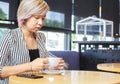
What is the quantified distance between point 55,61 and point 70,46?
3753mm

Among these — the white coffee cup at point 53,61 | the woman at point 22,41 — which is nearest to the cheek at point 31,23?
the woman at point 22,41

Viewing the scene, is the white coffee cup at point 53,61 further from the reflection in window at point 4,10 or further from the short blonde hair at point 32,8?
the reflection in window at point 4,10

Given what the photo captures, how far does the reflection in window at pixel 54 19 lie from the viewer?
191 inches

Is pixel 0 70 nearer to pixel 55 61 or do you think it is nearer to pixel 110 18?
pixel 55 61

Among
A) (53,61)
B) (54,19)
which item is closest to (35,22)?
(53,61)

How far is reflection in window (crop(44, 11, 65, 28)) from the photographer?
191 inches

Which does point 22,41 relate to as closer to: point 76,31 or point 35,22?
point 35,22

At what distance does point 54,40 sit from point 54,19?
42 centimetres

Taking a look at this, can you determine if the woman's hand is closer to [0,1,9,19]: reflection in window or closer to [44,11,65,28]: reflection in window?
[0,1,9,19]: reflection in window

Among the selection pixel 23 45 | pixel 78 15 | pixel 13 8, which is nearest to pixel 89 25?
pixel 78 15

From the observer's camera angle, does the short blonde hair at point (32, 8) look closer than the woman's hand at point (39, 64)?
No

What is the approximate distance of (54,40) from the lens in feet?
16.8

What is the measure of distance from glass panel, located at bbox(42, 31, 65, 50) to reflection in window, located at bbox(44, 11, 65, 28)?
0.54 feet

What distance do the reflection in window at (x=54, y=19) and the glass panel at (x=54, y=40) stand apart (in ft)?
0.54
